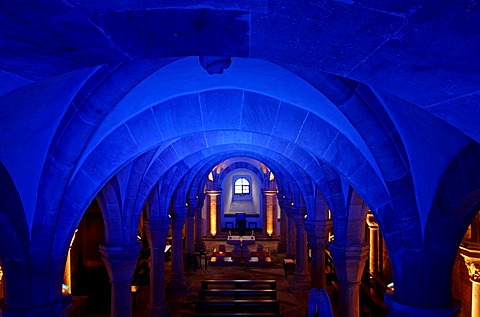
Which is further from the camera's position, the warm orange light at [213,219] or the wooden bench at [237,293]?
the warm orange light at [213,219]

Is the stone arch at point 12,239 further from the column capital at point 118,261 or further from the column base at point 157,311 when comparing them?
the column base at point 157,311

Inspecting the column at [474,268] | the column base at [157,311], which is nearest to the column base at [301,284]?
the column base at [157,311]

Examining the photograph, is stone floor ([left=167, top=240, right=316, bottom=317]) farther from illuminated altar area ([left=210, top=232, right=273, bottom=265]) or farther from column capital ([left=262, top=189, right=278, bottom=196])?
column capital ([left=262, top=189, right=278, bottom=196])

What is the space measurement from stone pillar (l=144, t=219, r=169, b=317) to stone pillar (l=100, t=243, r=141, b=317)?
2.78 meters

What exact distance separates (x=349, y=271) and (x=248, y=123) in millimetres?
3669

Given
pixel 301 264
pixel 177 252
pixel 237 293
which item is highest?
pixel 177 252

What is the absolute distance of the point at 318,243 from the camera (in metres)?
10.9

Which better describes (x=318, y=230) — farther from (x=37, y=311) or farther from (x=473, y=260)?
(x=37, y=311)

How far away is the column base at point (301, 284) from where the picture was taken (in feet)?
47.9

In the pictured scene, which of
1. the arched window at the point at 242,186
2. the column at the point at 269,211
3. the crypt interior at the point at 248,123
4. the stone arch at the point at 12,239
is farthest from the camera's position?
Answer: the arched window at the point at 242,186

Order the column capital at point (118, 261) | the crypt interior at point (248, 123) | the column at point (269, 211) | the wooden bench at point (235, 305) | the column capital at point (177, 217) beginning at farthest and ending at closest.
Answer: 1. the column at point (269, 211)
2. the column capital at point (177, 217)
3. the wooden bench at point (235, 305)
4. the column capital at point (118, 261)
5. the crypt interior at point (248, 123)

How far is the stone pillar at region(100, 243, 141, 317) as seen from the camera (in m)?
8.16

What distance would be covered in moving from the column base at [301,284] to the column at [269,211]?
11.1 m

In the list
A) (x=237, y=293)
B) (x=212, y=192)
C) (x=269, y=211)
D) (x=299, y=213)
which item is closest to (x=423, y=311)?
(x=237, y=293)
